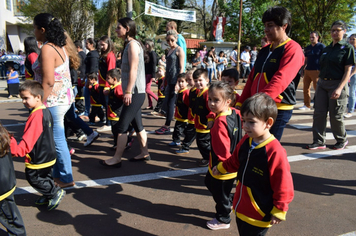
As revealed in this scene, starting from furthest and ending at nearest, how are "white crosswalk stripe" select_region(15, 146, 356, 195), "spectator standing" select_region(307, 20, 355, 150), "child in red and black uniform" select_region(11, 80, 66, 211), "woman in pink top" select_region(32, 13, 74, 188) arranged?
"spectator standing" select_region(307, 20, 355, 150), "white crosswalk stripe" select_region(15, 146, 356, 195), "woman in pink top" select_region(32, 13, 74, 188), "child in red and black uniform" select_region(11, 80, 66, 211)

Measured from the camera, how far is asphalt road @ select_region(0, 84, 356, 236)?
3.01 metres

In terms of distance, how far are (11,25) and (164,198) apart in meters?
33.9

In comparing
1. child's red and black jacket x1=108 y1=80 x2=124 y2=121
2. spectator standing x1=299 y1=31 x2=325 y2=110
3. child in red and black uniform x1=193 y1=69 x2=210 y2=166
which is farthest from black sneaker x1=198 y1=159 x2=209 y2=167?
spectator standing x1=299 y1=31 x2=325 y2=110

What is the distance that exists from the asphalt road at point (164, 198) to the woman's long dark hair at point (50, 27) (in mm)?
1834

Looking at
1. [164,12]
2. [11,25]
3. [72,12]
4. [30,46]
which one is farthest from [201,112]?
[11,25]

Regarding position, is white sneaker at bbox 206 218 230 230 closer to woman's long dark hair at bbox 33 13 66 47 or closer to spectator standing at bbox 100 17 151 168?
spectator standing at bbox 100 17 151 168

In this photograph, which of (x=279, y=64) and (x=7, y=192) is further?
(x=279, y=64)

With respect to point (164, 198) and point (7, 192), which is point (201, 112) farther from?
point (7, 192)

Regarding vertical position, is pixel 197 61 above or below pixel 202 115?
above

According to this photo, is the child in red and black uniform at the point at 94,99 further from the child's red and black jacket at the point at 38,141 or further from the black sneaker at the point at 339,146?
the black sneaker at the point at 339,146

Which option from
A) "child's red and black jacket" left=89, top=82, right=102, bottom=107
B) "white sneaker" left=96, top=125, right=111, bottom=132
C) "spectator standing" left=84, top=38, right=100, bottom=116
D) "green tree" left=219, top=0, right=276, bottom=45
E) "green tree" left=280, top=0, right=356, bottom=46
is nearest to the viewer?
"white sneaker" left=96, top=125, right=111, bottom=132

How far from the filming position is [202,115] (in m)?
4.50

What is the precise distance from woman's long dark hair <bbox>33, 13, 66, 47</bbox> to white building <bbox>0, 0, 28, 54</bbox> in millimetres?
29907

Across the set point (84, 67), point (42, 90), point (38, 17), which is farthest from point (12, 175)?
point (84, 67)
